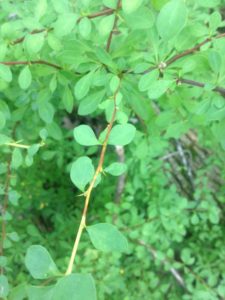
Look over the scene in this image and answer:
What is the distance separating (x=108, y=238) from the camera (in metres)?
0.63

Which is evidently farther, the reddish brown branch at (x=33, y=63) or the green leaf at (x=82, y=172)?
the reddish brown branch at (x=33, y=63)

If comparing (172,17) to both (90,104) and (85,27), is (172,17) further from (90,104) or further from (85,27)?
(90,104)

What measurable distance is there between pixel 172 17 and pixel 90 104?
15.1 inches

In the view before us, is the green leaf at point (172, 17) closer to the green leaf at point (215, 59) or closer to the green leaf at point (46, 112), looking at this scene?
the green leaf at point (215, 59)

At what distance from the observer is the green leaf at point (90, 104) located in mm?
1086

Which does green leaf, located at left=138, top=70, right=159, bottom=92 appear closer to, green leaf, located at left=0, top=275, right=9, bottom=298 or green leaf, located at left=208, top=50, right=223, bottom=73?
green leaf, located at left=208, top=50, right=223, bottom=73

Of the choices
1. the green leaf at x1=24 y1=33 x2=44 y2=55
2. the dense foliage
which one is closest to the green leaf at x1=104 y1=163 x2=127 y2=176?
the dense foliage

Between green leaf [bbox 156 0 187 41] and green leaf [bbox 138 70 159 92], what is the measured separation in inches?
7.9

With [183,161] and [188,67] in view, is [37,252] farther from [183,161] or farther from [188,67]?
[183,161]

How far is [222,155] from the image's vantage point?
188 centimetres

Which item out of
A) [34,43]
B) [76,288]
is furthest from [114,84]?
[76,288]

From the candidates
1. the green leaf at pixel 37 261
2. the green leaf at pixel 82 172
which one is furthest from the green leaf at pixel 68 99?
the green leaf at pixel 37 261

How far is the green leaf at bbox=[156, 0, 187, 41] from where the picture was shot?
2.45 feet

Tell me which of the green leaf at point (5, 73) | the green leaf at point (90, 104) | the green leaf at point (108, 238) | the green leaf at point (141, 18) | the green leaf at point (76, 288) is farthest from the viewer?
the green leaf at point (90, 104)
